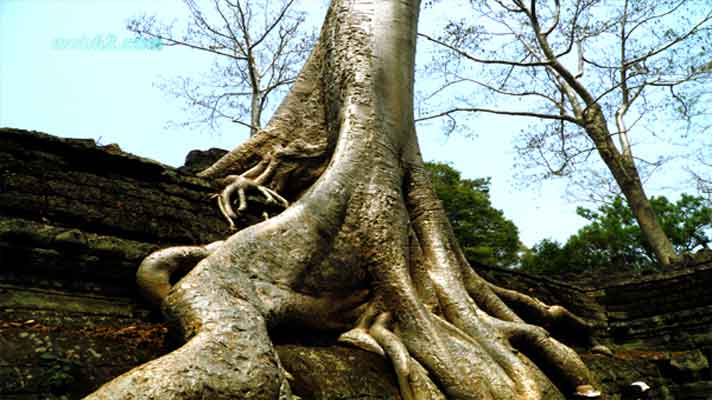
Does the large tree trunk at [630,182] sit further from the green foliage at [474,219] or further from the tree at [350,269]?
the green foliage at [474,219]

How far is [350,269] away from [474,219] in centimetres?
1503

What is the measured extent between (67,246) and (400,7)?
9.67 feet

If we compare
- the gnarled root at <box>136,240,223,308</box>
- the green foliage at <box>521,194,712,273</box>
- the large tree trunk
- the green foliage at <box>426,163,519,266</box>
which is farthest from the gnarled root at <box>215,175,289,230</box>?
the green foliage at <box>521,194,712,273</box>

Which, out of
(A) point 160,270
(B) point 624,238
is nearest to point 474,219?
(B) point 624,238

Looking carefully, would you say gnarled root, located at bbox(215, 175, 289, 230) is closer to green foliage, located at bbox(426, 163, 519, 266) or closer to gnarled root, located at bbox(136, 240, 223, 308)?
gnarled root, located at bbox(136, 240, 223, 308)

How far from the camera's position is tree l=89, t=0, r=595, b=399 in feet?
6.11

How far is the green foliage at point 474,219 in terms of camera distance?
16.8m

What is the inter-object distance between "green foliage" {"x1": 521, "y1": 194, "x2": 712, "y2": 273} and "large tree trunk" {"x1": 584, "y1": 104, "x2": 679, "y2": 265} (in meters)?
10.5

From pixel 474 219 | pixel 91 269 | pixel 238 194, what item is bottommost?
pixel 91 269

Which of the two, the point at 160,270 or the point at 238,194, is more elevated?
the point at 238,194

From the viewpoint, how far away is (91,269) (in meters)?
2.28

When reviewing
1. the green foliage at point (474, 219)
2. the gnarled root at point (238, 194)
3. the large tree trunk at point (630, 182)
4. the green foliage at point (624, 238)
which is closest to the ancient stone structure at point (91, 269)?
the gnarled root at point (238, 194)

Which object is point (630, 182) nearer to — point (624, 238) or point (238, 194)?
point (238, 194)

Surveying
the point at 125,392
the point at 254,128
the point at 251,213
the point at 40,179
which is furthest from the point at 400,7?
the point at 254,128
